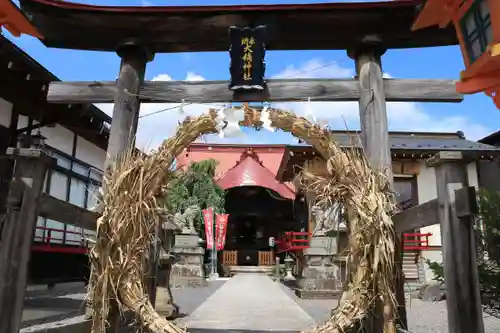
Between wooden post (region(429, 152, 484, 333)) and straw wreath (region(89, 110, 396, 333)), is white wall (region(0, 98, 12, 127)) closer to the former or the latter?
straw wreath (region(89, 110, 396, 333))

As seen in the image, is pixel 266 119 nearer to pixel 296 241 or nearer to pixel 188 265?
pixel 296 241

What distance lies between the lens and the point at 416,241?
1182cm

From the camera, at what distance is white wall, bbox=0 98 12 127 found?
24.4 ft

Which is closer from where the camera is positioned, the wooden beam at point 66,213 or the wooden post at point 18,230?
the wooden post at point 18,230

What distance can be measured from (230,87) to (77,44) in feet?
6.62

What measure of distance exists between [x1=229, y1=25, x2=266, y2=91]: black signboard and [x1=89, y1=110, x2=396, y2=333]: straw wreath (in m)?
1.22

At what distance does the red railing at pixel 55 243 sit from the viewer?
28.7ft

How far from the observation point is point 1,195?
114 inches

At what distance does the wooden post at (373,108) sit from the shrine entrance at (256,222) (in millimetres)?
17269

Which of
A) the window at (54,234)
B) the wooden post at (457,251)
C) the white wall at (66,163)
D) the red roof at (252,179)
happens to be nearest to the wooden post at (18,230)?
the wooden post at (457,251)

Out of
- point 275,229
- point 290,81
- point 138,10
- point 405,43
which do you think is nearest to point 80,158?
point 138,10

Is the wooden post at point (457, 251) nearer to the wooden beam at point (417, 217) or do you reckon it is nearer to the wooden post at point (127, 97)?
the wooden beam at point (417, 217)

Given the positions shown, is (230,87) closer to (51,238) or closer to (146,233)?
(146,233)

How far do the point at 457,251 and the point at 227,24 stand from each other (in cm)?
354
